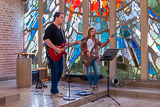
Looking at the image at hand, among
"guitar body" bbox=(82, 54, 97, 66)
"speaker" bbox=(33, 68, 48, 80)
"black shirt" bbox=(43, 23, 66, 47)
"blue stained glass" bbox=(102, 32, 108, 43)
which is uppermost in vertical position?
"blue stained glass" bbox=(102, 32, 108, 43)

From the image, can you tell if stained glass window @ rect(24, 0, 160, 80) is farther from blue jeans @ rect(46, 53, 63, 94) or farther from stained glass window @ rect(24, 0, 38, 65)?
blue jeans @ rect(46, 53, 63, 94)

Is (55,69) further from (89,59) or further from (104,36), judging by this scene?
(104,36)

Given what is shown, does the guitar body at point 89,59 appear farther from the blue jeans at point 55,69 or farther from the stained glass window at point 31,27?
the stained glass window at point 31,27

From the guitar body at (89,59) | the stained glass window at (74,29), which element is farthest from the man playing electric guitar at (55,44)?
the stained glass window at (74,29)

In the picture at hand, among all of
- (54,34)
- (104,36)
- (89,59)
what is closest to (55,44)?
(54,34)

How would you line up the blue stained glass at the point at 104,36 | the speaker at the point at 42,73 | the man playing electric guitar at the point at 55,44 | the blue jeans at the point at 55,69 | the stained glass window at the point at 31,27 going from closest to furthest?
the man playing electric guitar at the point at 55,44
the blue jeans at the point at 55,69
the blue stained glass at the point at 104,36
the speaker at the point at 42,73
the stained glass window at the point at 31,27

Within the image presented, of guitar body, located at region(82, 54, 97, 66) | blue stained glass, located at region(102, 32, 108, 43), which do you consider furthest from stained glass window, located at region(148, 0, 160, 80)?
guitar body, located at region(82, 54, 97, 66)

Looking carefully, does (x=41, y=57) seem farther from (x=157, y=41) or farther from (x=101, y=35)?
(x=157, y=41)

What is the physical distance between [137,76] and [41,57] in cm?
368

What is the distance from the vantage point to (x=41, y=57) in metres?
8.20

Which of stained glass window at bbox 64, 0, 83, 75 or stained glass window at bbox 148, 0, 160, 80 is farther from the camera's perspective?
stained glass window at bbox 64, 0, 83, 75

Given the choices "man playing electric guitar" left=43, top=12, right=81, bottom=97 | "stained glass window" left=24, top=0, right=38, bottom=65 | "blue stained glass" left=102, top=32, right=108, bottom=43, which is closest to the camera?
"man playing electric guitar" left=43, top=12, right=81, bottom=97

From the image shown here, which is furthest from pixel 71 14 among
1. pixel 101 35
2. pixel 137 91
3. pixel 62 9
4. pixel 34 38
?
pixel 137 91

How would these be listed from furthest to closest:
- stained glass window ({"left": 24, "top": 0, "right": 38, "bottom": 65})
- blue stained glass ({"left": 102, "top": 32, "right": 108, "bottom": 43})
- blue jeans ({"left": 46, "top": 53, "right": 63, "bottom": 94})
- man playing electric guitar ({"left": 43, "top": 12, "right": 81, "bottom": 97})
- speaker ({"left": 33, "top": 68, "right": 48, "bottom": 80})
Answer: stained glass window ({"left": 24, "top": 0, "right": 38, "bottom": 65}), speaker ({"left": 33, "top": 68, "right": 48, "bottom": 80}), blue stained glass ({"left": 102, "top": 32, "right": 108, "bottom": 43}), blue jeans ({"left": 46, "top": 53, "right": 63, "bottom": 94}), man playing electric guitar ({"left": 43, "top": 12, "right": 81, "bottom": 97})
